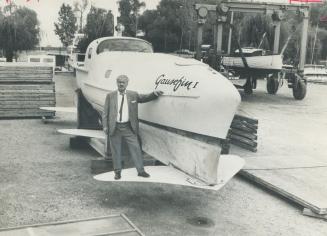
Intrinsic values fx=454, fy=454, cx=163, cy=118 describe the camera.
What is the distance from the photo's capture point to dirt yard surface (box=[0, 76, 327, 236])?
5.95m

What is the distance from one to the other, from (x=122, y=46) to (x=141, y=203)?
4.67 meters

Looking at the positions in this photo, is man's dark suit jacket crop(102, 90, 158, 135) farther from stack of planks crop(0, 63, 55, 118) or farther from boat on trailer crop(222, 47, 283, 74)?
boat on trailer crop(222, 47, 283, 74)

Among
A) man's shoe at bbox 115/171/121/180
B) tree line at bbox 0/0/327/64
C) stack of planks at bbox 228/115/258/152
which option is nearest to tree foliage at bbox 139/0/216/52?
tree line at bbox 0/0/327/64

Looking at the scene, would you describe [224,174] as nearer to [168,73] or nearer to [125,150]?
[168,73]

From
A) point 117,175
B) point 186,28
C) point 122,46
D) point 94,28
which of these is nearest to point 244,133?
point 122,46

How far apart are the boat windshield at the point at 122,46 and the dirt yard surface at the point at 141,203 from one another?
273cm

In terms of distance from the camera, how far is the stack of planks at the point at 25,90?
548 inches

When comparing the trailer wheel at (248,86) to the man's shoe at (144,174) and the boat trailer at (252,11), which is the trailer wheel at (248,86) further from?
the man's shoe at (144,174)

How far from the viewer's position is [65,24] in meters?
86.1

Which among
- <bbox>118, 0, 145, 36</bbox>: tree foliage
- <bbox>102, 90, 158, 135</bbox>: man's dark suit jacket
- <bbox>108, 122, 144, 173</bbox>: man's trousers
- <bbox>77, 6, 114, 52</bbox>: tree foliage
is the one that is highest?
<bbox>118, 0, 145, 36</bbox>: tree foliage

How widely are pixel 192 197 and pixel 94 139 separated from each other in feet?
10.3

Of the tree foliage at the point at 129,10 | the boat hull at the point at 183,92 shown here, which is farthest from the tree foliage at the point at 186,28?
the boat hull at the point at 183,92

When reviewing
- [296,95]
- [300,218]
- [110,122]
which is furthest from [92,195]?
[296,95]

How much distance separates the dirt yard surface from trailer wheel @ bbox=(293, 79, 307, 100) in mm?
13953
